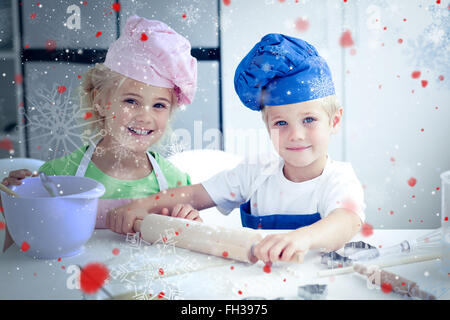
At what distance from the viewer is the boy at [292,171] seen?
1.52ft

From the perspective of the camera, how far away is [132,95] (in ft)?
1.61

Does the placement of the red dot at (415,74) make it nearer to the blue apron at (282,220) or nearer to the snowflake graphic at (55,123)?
the blue apron at (282,220)

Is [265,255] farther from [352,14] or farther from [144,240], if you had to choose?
[352,14]

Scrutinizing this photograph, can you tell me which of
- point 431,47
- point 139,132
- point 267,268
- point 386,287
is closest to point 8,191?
point 139,132

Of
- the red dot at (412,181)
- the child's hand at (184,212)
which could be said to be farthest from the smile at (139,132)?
the red dot at (412,181)

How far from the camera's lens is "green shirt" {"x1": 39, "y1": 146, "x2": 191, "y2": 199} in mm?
510

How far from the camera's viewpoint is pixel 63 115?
483mm

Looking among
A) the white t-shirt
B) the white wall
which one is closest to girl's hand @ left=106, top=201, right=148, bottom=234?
the white t-shirt

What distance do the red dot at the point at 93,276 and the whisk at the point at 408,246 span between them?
245 millimetres

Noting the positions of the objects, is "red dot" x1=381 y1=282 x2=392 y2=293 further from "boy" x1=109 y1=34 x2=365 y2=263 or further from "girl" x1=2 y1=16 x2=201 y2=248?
"girl" x1=2 y1=16 x2=201 y2=248

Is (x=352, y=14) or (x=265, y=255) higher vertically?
(x=352, y=14)

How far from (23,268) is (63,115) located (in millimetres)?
173

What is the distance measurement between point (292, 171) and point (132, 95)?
24 centimetres
